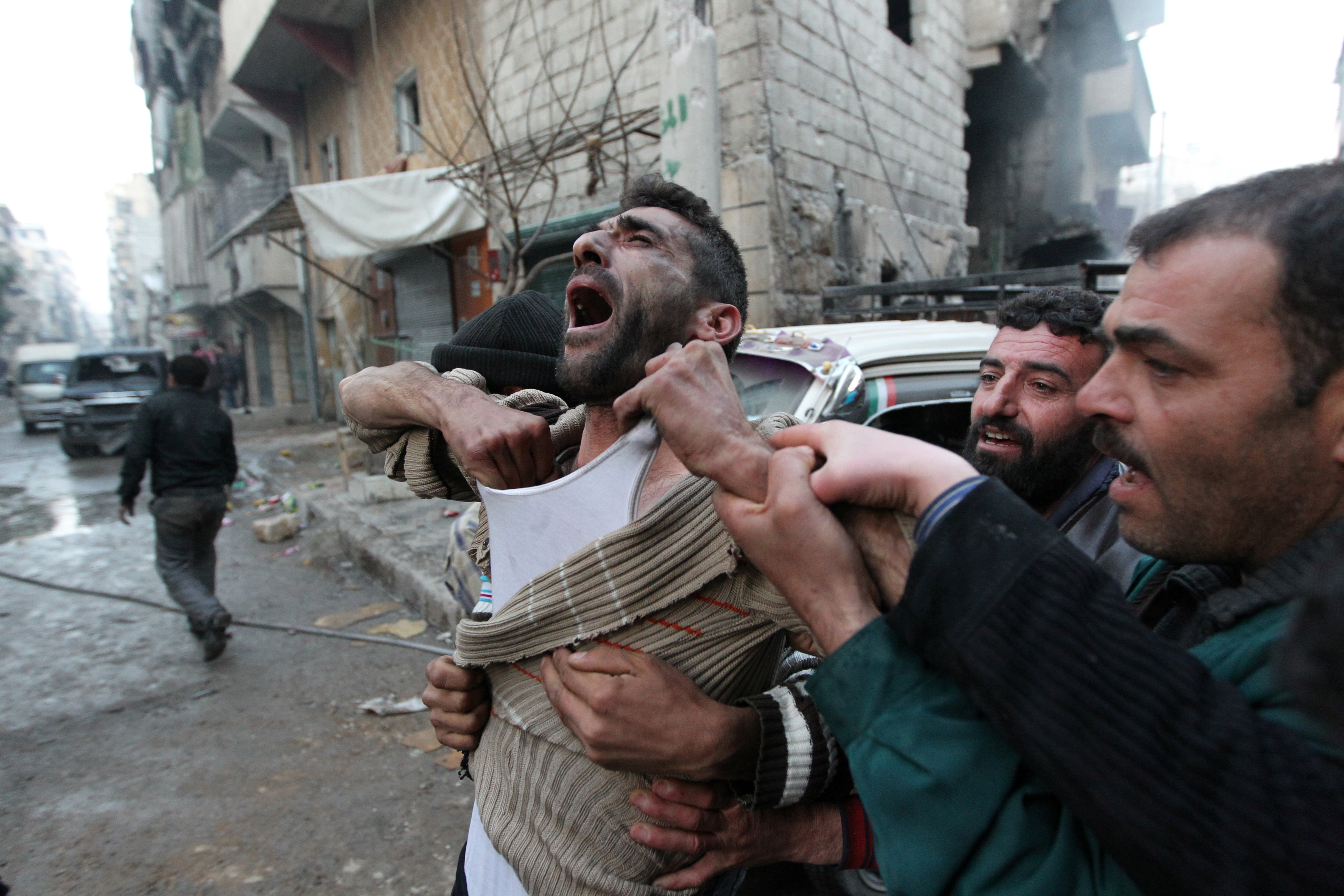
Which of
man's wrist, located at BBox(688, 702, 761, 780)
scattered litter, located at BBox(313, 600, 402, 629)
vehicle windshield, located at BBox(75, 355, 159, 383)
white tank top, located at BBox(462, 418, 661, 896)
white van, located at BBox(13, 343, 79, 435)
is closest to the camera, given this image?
man's wrist, located at BBox(688, 702, 761, 780)

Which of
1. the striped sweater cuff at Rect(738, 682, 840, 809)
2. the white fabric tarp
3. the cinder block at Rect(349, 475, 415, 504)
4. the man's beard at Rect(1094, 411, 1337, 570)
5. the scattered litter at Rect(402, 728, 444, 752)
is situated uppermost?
the white fabric tarp

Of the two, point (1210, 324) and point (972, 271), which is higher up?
point (972, 271)

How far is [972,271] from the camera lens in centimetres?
1151

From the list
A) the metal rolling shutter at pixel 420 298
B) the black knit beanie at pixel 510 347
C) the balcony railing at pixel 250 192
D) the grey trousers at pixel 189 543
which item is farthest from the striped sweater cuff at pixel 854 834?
the balcony railing at pixel 250 192

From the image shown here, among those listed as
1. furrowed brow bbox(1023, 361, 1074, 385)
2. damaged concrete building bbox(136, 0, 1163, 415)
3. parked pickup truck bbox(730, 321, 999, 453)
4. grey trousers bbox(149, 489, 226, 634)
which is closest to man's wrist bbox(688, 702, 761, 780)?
furrowed brow bbox(1023, 361, 1074, 385)

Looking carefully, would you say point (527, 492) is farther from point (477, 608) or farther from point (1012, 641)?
point (1012, 641)

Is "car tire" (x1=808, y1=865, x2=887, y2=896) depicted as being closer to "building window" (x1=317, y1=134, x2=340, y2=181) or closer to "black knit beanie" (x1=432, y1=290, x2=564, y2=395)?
"black knit beanie" (x1=432, y1=290, x2=564, y2=395)

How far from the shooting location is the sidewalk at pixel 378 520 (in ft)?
16.8

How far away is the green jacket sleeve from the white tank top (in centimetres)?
50

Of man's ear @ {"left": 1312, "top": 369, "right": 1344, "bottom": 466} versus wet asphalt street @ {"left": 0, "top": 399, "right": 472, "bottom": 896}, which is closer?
man's ear @ {"left": 1312, "top": 369, "right": 1344, "bottom": 466}

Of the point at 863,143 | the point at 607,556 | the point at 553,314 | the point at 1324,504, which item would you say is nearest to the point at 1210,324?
the point at 1324,504

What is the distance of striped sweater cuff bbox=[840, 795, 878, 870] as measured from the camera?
3.86 feet

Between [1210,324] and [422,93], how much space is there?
11.7 m

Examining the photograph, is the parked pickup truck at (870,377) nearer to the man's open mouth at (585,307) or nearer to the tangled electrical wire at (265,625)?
the man's open mouth at (585,307)
